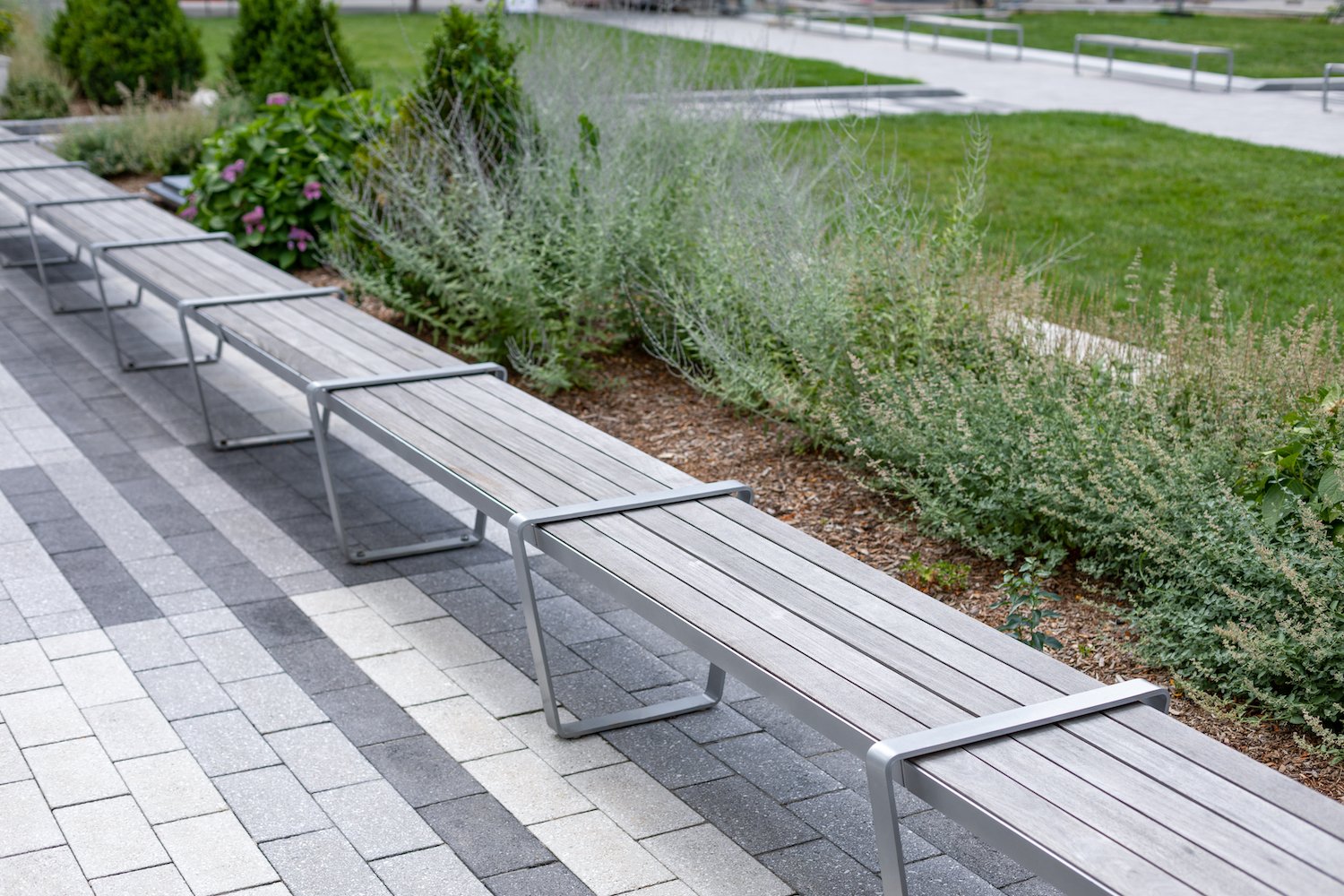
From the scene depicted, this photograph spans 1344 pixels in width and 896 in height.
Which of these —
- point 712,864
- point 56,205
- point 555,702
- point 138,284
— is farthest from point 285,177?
point 712,864

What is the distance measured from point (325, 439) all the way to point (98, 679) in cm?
110

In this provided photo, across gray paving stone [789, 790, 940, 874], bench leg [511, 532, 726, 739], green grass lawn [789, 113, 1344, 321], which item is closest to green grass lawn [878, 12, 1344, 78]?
green grass lawn [789, 113, 1344, 321]

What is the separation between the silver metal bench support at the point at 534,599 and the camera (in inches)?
141

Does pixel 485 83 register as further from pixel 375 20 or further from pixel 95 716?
pixel 375 20

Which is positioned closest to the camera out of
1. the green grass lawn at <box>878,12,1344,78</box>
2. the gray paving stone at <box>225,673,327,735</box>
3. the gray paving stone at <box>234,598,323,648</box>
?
the gray paving stone at <box>225,673,327,735</box>

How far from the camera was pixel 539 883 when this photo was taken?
304 cm

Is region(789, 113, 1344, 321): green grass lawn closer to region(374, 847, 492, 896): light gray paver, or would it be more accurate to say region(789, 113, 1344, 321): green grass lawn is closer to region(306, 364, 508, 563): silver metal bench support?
region(306, 364, 508, 563): silver metal bench support

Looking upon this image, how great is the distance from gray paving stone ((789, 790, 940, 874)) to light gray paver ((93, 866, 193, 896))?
4.62 feet

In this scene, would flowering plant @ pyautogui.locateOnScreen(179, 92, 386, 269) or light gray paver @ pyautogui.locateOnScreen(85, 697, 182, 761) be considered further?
flowering plant @ pyautogui.locateOnScreen(179, 92, 386, 269)

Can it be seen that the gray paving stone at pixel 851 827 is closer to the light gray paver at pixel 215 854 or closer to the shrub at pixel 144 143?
the light gray paver at pixel 215 854

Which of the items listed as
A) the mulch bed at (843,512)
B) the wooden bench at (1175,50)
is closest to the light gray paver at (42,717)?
the mulch bed at (843,512)

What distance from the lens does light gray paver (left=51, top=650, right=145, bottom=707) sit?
385cm

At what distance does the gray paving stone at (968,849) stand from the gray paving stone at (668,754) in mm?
510

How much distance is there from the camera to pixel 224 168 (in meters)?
8.62
